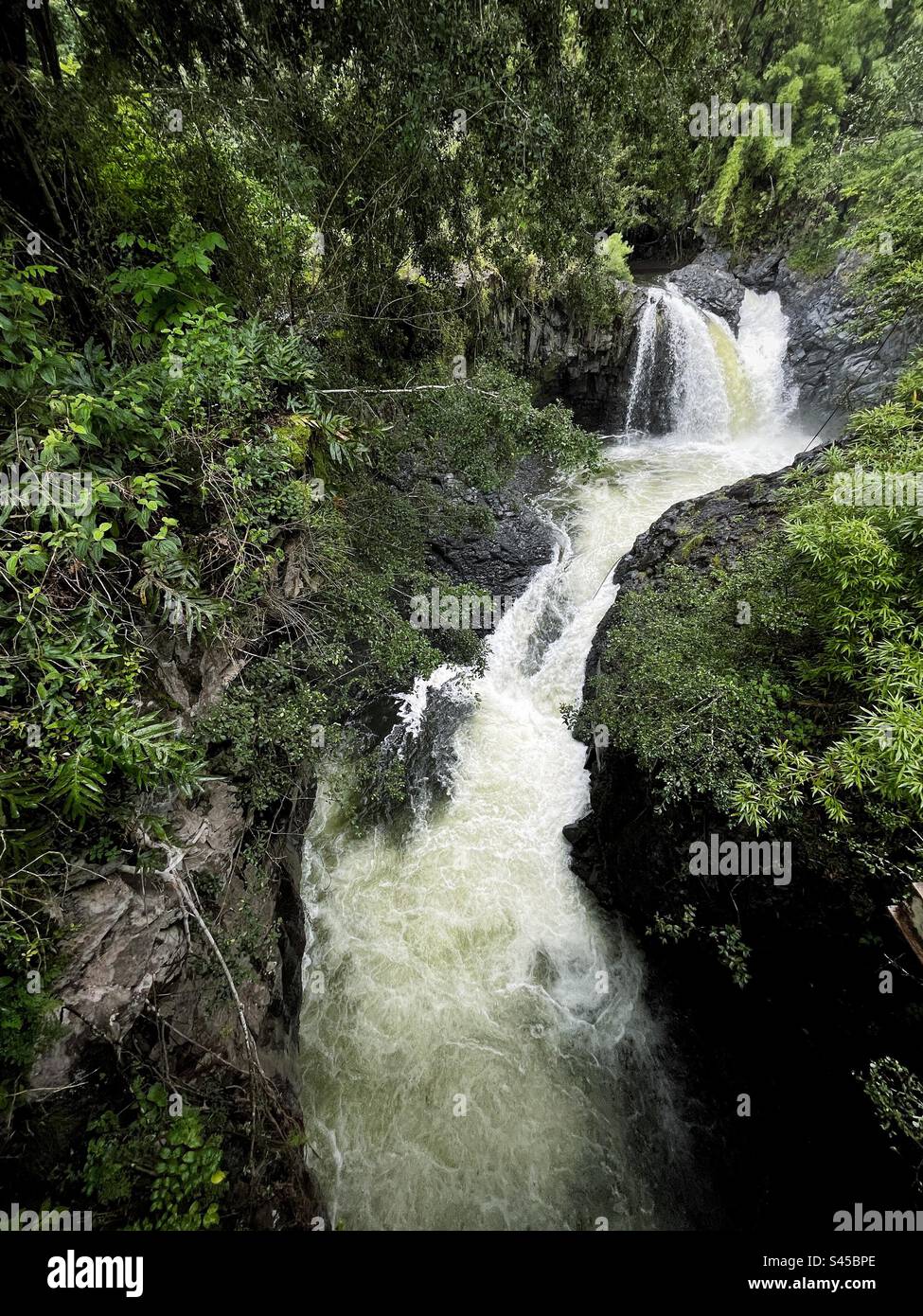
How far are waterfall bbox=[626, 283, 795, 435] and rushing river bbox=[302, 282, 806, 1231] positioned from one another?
32.4 feet

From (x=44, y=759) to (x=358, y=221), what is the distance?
22.3 feet

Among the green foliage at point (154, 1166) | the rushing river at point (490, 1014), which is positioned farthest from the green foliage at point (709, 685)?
the green foliage at point (154, 1166)

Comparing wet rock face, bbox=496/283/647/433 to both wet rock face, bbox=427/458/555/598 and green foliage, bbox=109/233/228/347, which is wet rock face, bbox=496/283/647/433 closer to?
wet rock face, bbox=427/458/555/598

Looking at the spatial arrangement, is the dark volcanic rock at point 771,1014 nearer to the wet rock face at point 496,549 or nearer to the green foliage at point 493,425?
the green foliage at point 493,425

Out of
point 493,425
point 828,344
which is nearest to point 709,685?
point 493,425

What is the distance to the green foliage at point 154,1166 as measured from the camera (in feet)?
8.56

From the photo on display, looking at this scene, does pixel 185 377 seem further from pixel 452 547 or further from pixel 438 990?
pixel 452 547

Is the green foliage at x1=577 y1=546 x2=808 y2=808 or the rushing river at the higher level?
the green foliage at x1=577 y1=546 x2=808 y2=808

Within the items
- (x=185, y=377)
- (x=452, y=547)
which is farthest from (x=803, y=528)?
(x=452, y=547)

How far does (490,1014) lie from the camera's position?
19.7ft

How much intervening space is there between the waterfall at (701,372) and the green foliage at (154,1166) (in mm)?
18182

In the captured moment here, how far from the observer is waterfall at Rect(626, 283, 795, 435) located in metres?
14.8

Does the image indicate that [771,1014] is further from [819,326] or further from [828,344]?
[819,326]

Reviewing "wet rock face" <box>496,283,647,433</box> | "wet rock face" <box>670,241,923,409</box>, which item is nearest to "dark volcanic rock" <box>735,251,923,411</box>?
"wet rock face" <box>670,241,923,409</box>
